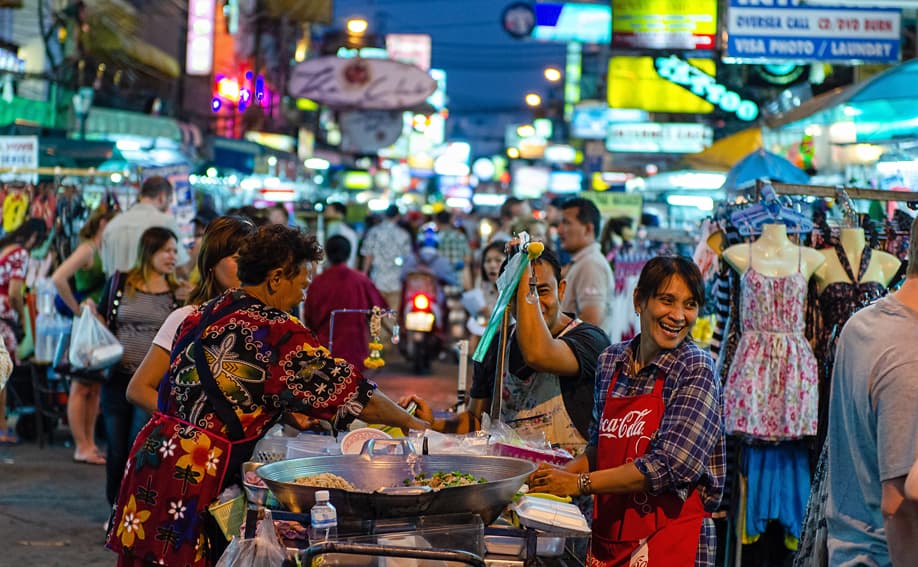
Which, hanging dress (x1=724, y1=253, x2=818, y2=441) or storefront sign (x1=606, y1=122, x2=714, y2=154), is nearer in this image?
hanging dress (x1=724, y1=253, x2=818, y2=441)

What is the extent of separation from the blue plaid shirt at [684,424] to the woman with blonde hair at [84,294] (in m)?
6.69

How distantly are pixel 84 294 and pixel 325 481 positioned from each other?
7655 millimetres

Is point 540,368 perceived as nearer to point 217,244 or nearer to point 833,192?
point 217,244

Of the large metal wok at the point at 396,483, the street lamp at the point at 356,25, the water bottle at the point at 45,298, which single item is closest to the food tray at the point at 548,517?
the large metal wok at the point at 396,483

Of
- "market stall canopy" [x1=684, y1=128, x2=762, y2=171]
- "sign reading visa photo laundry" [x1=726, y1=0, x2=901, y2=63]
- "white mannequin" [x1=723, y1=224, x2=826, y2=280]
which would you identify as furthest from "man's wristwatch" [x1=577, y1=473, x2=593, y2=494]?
"market stall canopy" [x1=684, y1=128, x2=762, y2=171]

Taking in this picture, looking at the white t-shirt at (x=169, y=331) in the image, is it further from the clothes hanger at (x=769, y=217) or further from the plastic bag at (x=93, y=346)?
the clothes hanger at (x=769, y=217)

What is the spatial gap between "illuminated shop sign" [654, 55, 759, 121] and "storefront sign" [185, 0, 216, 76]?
1204cm

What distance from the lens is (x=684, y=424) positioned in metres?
4.14

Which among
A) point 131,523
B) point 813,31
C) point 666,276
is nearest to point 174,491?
point 131,523

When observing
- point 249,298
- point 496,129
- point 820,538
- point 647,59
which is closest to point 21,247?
point 249,298

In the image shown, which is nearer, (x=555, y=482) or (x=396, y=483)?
(x=396, y=483)

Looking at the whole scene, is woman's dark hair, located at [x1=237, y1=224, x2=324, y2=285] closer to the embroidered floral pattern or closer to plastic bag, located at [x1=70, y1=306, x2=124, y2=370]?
the embroidered floral pattern

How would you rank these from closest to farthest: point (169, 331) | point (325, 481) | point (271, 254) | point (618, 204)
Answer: point (325, 481) → point (271, 254) → point (169, 331) → point (618, 204)

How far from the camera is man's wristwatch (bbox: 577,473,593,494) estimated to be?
4.15 meters
